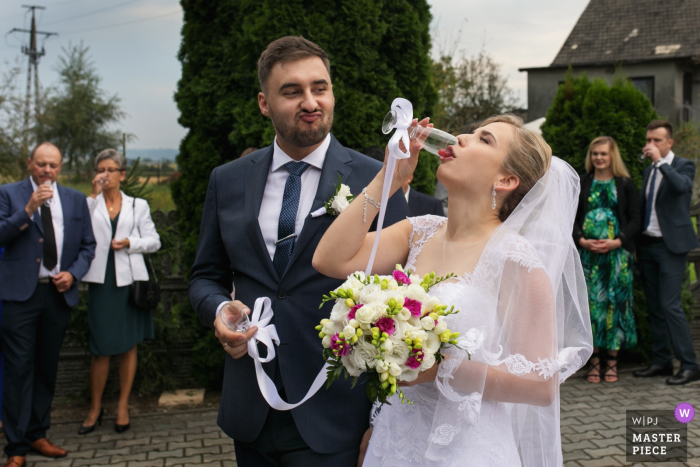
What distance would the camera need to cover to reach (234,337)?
224cm

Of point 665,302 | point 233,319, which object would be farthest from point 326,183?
point 665,302

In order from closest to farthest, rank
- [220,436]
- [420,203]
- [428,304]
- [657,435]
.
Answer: [428,304] < [657,435] < [220,436] < [420,203]

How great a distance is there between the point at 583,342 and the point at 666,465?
3.02 meters

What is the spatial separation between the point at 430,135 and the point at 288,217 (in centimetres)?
70

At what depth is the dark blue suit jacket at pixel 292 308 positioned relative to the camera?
2402 millimetres

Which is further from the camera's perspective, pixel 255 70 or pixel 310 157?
pixel 255 70

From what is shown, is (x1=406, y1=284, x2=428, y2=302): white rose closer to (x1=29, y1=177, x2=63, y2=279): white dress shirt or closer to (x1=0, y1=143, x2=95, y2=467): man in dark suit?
(x1=0, y1=143, x2=95, y2=467): man in dark suit

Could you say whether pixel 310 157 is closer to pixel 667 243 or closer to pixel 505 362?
pixel 505 362

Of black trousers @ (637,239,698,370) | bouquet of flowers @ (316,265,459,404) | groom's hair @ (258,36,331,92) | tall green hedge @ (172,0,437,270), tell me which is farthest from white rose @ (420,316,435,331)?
black trousers @ (637,239,698,370)

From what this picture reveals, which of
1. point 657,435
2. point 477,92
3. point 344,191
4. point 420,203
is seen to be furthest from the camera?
point 477,92

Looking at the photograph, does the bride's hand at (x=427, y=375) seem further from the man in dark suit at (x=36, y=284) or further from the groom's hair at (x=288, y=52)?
the man in dark suit at (x=36, y=284)

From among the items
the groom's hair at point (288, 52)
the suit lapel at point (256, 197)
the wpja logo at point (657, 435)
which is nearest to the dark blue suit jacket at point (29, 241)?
the suit lapel at point (256, 197)

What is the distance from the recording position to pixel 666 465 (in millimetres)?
4516

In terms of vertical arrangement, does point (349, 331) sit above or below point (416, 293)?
below
